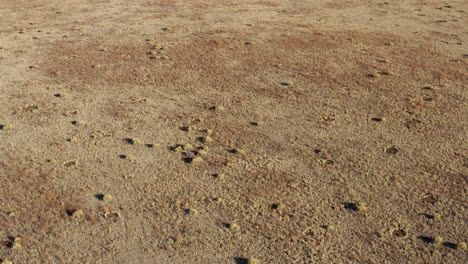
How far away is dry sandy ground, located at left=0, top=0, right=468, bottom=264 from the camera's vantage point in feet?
13.3

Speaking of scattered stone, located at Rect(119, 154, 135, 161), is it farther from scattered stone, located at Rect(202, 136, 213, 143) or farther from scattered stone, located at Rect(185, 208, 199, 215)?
scattered stone, located at Rect(185, 208, 199, 215)

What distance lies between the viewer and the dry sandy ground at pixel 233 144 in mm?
4047

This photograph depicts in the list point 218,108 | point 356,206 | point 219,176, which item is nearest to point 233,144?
point 219,176

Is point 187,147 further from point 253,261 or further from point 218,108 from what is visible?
point 253,261

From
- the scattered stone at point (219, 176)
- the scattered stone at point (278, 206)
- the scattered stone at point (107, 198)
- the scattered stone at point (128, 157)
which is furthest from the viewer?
the scattered stone at point (128, 157)

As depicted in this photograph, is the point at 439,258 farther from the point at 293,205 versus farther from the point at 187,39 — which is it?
the point at 187,39

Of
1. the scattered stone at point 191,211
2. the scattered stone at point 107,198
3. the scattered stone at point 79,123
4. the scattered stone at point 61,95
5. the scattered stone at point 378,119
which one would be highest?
the scattered stone at point 61,95

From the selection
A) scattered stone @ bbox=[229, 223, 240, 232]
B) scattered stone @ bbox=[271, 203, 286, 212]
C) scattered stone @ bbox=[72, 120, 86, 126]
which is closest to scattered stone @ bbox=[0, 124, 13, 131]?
scattered stone @ bbox=[72, 120, 86, 126]

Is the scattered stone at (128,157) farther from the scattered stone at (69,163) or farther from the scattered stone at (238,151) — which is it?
the scattered stone at (238,151)

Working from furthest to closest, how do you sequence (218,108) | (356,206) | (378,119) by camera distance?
(218,108)
(378,119)
(356,206)

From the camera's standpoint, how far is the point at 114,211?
439 cm

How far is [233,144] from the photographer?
A: 553 centimetres

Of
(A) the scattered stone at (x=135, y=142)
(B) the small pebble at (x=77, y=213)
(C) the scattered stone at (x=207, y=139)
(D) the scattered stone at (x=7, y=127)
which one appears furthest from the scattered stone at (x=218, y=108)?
(B) the small pebble at (x=77, y=213)

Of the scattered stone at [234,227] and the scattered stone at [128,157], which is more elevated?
the scattered stone at [128,157]
